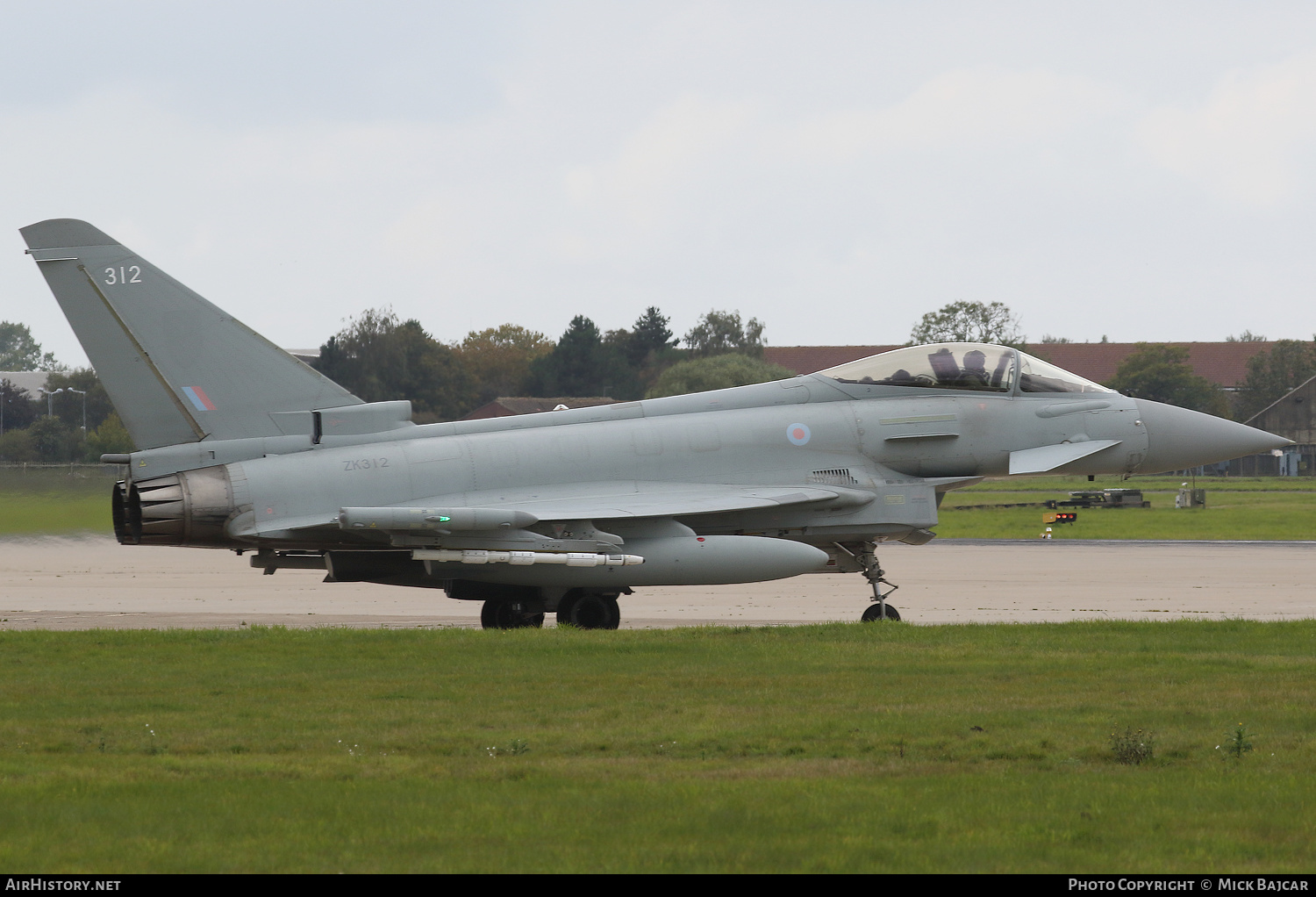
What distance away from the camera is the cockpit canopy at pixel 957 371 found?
1675cm

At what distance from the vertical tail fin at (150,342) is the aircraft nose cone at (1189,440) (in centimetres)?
1047

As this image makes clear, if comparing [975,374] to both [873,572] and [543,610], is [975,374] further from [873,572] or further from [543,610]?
[543,610]

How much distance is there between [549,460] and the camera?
611 inches

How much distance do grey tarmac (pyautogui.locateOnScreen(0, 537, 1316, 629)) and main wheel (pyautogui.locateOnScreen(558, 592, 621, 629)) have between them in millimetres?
889

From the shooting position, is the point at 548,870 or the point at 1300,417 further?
the point at 1300,417

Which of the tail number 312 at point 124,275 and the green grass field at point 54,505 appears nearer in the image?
the tail number 312 at point 124,275

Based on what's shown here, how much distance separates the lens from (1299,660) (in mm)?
11289

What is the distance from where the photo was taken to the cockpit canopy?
1675 centimetres

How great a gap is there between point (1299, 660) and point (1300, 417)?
3250 inches

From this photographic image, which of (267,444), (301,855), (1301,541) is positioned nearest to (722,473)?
(267,444)

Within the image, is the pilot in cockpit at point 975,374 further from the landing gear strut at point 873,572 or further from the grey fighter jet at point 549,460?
the landing gear strut at point 873,572

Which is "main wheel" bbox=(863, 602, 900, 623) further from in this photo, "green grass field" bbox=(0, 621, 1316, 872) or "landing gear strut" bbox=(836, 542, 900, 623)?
"green grass field" bbox=(0, 621, 1316, 872)

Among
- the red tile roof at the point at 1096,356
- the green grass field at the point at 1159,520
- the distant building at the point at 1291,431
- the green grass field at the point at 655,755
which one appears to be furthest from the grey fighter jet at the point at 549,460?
the red tile roof at the point at 1096,356

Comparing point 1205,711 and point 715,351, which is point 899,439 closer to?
point 1205,711
